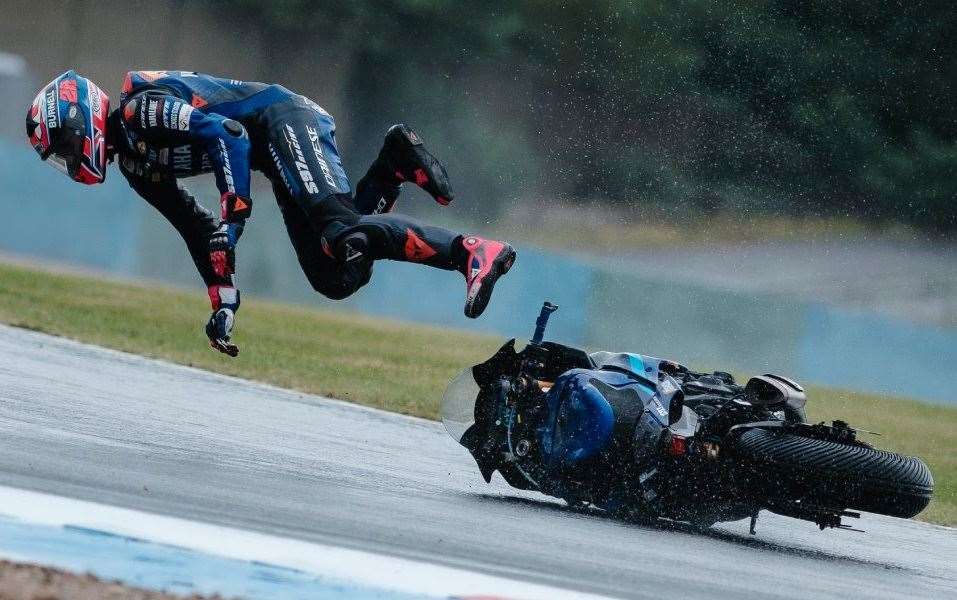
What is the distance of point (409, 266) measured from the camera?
67.3 ft

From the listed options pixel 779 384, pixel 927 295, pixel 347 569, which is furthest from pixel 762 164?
pixel 347 569

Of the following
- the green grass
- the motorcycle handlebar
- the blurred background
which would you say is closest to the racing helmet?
the motorcycle handlebar

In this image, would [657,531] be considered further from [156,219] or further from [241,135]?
[156,219]

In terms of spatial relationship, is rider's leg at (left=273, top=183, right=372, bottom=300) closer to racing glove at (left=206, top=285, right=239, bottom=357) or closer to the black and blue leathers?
the black and blue leathers

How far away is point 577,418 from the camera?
18.5ft

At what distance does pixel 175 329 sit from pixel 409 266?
7556 mm

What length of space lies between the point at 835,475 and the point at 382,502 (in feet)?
5.53

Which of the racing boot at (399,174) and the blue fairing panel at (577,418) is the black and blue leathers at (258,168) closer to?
the racing boot at (399,174)

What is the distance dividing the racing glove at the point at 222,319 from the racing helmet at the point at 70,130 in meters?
0.72

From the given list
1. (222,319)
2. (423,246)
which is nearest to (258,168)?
(222,319)

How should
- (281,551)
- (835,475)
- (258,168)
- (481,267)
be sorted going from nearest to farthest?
(281,551) < (835,475) < (481,267) < (258,168)

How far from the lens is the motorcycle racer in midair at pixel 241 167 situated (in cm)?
595

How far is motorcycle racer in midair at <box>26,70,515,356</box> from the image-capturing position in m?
5.95

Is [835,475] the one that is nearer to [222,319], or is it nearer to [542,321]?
[542,321]
